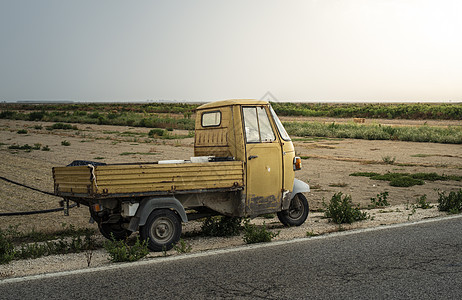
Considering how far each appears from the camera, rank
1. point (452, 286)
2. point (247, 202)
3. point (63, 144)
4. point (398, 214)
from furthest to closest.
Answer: point (63, 144) → point (398, 214) → point (247, 202) → point (452, 286)

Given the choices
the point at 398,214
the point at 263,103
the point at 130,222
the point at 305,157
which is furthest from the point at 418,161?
the point at 130,222

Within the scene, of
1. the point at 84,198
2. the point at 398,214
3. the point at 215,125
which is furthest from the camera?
the point at 398,214

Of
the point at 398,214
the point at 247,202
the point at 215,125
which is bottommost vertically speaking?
the point at 398,214

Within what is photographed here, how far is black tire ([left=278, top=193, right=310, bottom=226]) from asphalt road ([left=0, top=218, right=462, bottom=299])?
5.49ft

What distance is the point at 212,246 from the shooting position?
8180 mm

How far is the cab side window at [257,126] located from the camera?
29.3ft

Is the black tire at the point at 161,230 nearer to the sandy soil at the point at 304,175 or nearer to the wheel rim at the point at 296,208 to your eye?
the sandy soil at the point at 304,175

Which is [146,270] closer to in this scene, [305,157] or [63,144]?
[305,157]

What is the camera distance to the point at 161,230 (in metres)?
7.92

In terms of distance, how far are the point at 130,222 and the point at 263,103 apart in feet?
10.4

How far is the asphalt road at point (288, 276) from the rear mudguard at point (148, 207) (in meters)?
0.80

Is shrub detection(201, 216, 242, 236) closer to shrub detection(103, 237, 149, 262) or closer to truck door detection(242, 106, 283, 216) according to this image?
truck door detection(242, 106, 283, 216)

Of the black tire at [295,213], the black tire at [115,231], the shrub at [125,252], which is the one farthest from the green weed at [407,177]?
the shrub at [125,252]

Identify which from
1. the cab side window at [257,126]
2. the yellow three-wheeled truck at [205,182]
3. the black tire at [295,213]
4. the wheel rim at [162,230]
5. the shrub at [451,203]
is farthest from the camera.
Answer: the shrub at [451,203]
